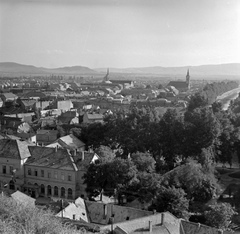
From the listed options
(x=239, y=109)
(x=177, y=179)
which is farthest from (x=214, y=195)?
(x=239, y=109)

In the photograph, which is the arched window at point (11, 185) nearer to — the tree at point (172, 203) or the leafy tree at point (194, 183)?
the leafy tree at point (194, 183)

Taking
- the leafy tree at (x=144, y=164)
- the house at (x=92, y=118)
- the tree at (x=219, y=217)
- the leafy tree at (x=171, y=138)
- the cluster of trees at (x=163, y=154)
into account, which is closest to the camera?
the tree at (x=219, y=217)

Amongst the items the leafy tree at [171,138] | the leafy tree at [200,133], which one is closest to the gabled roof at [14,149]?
the leafy tree at [171,138]

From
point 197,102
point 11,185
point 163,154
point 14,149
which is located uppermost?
point 197,102

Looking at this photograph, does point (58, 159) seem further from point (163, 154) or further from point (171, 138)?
point (171, 138)

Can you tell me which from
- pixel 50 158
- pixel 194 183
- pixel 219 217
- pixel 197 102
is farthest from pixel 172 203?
pixel 197 102

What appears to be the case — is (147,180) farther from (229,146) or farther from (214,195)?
(229,146)
